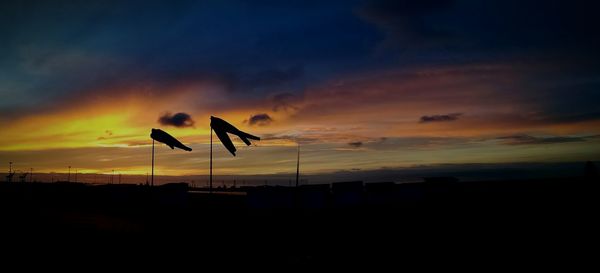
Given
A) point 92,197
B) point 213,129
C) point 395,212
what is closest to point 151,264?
point 213,129

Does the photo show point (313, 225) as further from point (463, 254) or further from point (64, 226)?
point (64, 226)

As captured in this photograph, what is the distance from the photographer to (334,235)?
45.0 ft

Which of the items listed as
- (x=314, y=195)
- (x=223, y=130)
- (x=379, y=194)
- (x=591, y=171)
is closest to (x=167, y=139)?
(x=223, y=130)

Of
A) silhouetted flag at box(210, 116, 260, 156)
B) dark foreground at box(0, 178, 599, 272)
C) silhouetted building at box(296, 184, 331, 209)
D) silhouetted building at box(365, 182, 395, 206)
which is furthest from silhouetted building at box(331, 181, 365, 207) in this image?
silhouetted flag at box(210, 116, 260, 156)

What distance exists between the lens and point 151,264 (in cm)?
947

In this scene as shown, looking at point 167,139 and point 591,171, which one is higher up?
point 167,139

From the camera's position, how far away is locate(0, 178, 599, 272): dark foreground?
9.87 meters

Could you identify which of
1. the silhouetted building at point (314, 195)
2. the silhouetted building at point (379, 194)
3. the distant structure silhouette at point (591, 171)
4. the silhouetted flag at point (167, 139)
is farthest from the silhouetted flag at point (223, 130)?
the distant structure silhouette at point (591, 171)

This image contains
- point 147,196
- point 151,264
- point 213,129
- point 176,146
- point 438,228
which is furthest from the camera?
point 147,196

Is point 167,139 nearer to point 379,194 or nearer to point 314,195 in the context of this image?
point 314,195

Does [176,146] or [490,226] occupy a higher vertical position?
[176,146]

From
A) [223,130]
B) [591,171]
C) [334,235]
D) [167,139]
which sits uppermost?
[223,130]

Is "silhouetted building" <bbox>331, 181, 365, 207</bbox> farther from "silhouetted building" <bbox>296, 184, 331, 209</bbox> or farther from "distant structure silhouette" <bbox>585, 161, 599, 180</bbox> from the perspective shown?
"distant structure silhouette" <bbox>585, 161, 599, 180</bbox>

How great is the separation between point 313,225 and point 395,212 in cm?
615
